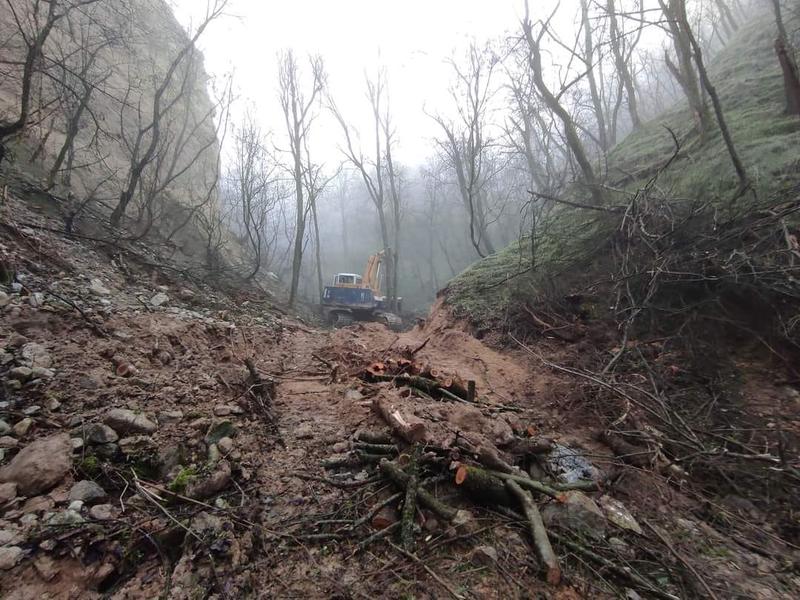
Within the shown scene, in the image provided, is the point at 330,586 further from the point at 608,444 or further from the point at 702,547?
the point at 608,444

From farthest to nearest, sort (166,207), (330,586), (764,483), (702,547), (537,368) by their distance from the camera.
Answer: (166,207)
(537,368)
(764,483)
(702,547)
(330,586)

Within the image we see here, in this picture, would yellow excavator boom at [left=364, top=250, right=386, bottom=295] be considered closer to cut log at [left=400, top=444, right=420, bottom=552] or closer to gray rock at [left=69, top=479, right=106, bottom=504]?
cut log at [left=400, top=444, right=420, bottom=552]

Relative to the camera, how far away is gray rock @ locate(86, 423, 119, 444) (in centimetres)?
241

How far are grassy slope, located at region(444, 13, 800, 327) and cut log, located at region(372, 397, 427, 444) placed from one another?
396cm

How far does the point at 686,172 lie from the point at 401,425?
6.87 metres

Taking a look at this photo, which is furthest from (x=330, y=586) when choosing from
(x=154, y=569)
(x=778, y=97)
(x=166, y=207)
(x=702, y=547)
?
(x=166, y=207)

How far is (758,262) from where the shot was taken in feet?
12.0

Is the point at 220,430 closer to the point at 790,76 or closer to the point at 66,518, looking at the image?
the point at 66,518

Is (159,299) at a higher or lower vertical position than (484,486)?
higher

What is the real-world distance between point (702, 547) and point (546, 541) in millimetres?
1029

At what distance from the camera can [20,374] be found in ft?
9.00

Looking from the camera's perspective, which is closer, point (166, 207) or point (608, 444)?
point (608, 444)

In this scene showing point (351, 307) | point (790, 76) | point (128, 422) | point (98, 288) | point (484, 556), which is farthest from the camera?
point (351, 307)

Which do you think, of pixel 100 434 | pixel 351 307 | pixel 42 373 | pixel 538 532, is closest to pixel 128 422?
pixel 100 434
